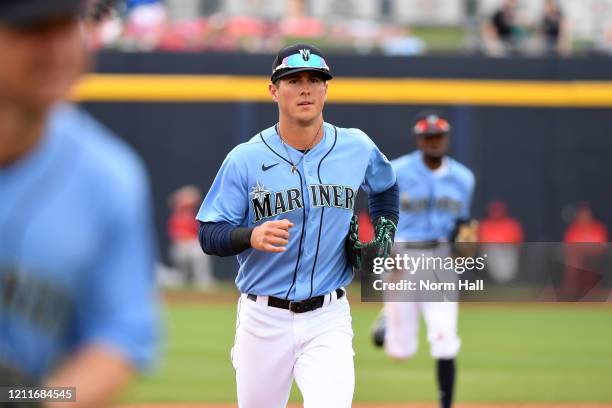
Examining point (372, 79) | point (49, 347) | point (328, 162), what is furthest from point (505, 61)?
point (49, 347)

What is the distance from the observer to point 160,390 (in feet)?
38.1

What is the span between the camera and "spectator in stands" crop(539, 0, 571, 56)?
21406mm

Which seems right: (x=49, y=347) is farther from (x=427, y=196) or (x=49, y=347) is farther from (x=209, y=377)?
(x=209, y=377)

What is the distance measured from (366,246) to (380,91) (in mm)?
15695

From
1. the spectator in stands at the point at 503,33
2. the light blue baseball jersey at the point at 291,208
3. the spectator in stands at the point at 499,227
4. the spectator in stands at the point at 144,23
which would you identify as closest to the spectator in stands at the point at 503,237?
the spectator in stands at the point at 499,227

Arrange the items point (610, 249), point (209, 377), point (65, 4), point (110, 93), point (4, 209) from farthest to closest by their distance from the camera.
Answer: point (110, 93) < point (610, 249) < point (209, 377) < point (4, 209) < point (65, 4)

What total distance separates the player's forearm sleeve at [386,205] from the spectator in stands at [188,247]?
14.3m

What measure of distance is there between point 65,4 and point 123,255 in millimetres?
522

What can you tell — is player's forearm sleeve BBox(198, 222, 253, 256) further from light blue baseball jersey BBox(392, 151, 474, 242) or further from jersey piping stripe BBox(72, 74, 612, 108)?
jersey piping stripe BBox(72, 74, 612, 108)

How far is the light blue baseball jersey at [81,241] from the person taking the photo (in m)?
2.42

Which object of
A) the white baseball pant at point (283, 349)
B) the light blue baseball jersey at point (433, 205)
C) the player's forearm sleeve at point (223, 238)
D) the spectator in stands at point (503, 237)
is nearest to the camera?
the player's forearm sleeve at point (223, 238)

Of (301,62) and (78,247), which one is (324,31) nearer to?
(301,62)

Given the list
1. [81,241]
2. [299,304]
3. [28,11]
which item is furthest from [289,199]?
[28,11]

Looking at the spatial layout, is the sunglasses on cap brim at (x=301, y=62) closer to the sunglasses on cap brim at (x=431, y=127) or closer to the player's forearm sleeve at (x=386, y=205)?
the player's forearm sleeve at (x=386, y=205)
